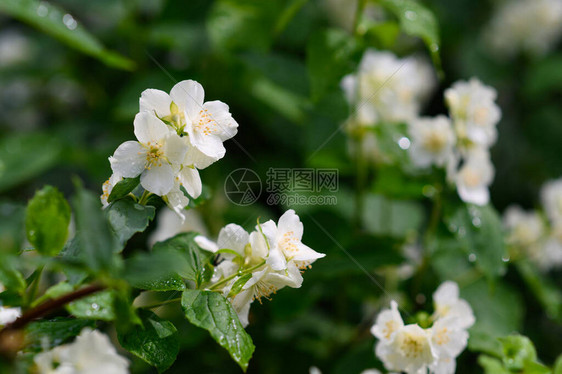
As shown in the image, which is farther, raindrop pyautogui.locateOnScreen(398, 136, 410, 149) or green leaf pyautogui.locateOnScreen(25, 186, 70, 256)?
raindrop pyautogui.locateOnScreen(398, 136, 410, 149)

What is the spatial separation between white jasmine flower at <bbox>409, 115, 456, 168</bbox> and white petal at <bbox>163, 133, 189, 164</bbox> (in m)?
0.80

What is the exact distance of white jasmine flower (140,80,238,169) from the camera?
85 cm

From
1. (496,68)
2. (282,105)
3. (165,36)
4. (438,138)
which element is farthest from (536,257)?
(165,36)

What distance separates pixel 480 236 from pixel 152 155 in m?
0.88

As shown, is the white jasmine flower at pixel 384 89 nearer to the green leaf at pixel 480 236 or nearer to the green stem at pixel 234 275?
the green leaf at pixel 480 236

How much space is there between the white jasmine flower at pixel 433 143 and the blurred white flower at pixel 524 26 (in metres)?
1.46

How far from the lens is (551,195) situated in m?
1.77

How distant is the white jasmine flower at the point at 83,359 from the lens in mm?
818

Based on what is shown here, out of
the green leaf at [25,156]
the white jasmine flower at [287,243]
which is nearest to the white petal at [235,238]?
the white jasmine flower at [287,243]

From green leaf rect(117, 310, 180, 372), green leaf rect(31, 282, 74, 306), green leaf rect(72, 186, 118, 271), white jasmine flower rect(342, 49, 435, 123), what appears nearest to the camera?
green leaf rect(72, 186, 118, 271)

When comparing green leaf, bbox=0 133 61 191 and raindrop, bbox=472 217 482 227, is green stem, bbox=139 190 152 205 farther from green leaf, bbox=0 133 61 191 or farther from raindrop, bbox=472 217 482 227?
green leaf, bbox=0 133 61 191

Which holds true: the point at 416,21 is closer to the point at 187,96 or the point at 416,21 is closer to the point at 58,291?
the point at 187,96

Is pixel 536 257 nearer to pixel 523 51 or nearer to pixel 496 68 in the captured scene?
pixel 496 68

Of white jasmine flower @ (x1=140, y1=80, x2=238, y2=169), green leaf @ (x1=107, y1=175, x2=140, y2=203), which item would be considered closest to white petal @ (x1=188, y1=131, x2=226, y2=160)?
white jasmine flower @ (x1=140, y1=80, x2=238, y2=169)
